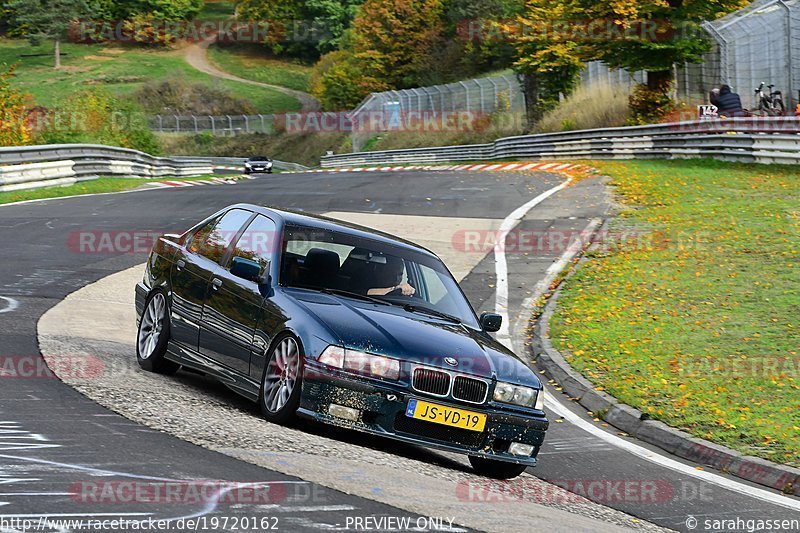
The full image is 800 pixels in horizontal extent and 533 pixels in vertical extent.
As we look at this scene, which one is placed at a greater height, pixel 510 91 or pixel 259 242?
pixel 510 91

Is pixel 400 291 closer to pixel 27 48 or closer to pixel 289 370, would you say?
pixel 289 370

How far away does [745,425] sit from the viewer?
32.9ft

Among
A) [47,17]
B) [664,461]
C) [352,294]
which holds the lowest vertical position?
[664,461]

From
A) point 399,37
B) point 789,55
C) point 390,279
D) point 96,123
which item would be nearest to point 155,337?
point 390,279

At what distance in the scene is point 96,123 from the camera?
137ft

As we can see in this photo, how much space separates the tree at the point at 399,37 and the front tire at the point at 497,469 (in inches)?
3142

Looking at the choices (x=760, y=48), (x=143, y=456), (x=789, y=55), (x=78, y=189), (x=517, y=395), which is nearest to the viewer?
(x=143, y=456)

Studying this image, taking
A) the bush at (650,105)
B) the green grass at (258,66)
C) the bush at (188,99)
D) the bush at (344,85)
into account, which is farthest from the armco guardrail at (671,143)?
the green grass at (258,66)

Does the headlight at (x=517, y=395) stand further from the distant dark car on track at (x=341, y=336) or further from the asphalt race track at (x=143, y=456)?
the asphalt race track at (x=143, y=456)

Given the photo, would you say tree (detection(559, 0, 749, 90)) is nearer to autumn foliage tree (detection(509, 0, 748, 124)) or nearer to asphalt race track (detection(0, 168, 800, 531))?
autumn foliage tree (detection(509, 0, 748, 124))

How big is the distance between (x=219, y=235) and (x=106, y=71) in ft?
369

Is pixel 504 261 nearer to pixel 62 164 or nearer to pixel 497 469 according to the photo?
pixel 497 469

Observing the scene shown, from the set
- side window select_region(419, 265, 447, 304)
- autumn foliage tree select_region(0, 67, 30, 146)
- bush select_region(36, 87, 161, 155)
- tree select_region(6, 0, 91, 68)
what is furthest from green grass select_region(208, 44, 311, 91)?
side window select_region(419, 265, 447, 304)

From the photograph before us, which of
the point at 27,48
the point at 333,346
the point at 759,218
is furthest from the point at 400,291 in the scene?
the point at 27,48
